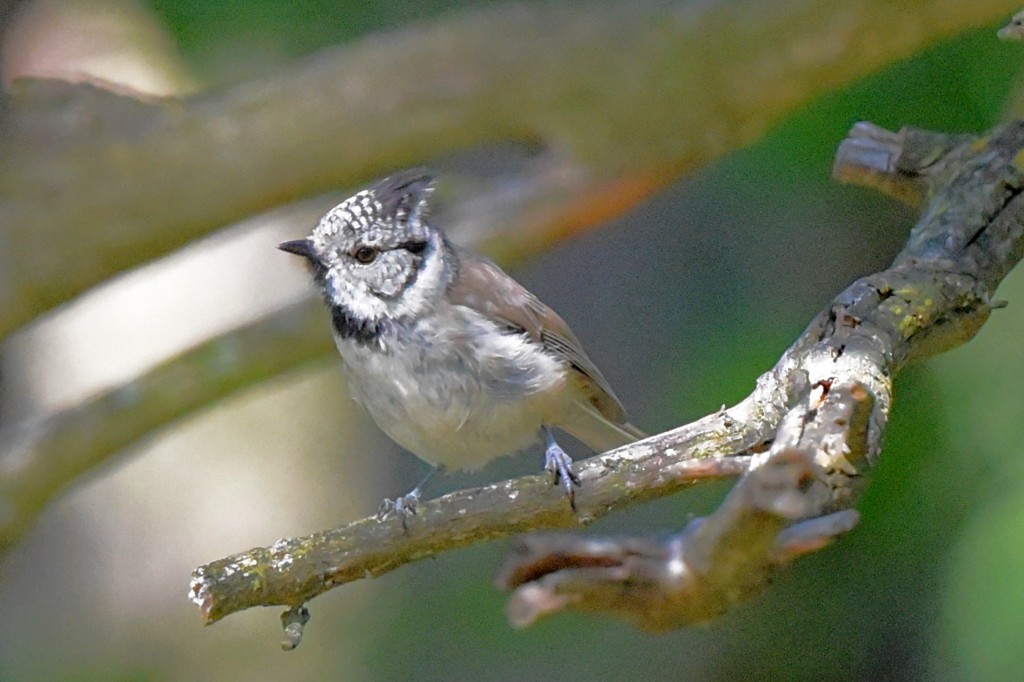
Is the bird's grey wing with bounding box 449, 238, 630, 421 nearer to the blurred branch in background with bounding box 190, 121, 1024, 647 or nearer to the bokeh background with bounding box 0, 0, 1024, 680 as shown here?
the bokeh background with bounding box 0, 0, 1024, 680

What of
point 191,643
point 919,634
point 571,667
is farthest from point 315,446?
point 919,634

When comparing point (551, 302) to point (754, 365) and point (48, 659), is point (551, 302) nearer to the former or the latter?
point (754, 365)

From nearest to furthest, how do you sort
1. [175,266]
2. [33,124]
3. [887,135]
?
[887,135] → [33,124] → [175,266]

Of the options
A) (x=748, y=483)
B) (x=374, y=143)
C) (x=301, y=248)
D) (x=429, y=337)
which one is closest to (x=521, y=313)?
(x=429, y=337)

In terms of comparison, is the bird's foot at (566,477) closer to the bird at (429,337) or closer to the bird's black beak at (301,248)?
the bird at (429,337)

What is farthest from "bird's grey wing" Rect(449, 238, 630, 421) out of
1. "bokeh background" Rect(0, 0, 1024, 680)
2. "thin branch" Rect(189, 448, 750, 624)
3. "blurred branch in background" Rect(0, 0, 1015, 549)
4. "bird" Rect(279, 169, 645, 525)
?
"thin branch" Rect(189, 448, 750, 624)

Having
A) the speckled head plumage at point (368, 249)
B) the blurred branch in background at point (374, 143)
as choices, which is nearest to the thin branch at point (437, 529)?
the speckled head plumage at point (368, 249)
